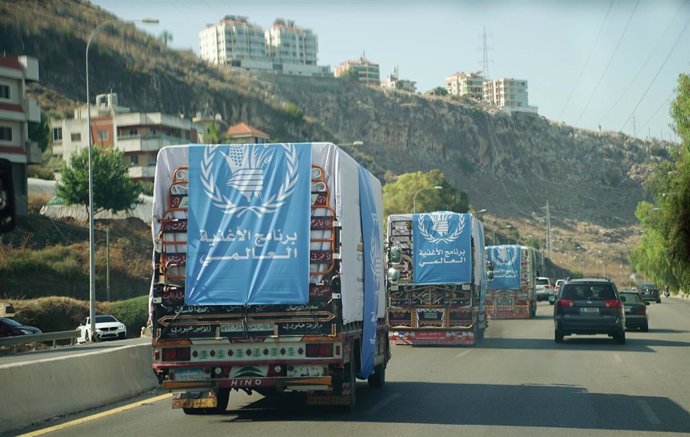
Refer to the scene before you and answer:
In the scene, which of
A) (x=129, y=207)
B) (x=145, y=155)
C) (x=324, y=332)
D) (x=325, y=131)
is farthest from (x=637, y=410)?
(x=325, y=131)

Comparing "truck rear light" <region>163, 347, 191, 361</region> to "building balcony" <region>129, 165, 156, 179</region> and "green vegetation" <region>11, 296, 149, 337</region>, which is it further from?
"building balcony" <region>129, 165, 156, 179</region>

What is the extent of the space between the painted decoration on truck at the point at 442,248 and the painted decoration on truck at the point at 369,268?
522 inches

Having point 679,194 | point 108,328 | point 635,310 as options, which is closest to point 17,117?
point 108,328

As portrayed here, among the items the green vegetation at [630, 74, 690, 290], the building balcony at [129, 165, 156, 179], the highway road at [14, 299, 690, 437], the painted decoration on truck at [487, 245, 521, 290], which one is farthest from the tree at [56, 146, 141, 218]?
the highway road at [14, 299, 690, 437]

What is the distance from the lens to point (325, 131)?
6969 inches

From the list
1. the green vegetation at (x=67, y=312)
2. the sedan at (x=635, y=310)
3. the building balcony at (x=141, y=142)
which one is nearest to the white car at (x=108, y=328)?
the green vegetation at (x=67, y=312)

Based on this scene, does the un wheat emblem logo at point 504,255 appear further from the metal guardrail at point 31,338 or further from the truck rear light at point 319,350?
the truck rear light at point 319,350

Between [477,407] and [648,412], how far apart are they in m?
2.36

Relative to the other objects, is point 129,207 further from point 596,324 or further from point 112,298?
point 596,324

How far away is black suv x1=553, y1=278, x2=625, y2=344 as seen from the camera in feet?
96.7

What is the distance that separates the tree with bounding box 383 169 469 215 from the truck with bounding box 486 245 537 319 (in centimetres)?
5405

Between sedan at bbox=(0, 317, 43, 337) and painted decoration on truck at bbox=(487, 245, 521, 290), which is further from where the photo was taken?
painted decoration on truck at bbox=(487, 245, 521, 290)

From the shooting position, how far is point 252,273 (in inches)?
535

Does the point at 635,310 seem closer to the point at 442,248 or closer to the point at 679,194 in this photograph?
the point at 442,248
